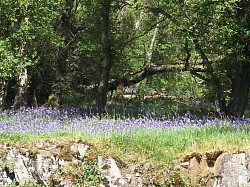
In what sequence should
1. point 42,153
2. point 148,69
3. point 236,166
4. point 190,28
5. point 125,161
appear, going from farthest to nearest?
point 148,69 → point 190,28 → point 42,153 → point 125,161 → point 236,166

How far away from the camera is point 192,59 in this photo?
14.4 meters

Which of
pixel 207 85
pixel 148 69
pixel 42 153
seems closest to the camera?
pixel 42 153

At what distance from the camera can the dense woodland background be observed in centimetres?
1071

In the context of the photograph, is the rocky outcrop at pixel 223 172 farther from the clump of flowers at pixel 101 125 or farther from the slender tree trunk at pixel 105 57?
the slender tree trunk at pixel 105 57

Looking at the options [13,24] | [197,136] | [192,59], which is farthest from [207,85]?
[13,24]

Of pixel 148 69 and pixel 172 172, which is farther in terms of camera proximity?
pixel 148 69

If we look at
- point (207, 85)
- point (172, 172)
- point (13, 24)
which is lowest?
point (172, 172)

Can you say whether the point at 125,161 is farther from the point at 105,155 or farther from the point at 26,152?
the point at 26,152

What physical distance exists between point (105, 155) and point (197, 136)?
1.74 m

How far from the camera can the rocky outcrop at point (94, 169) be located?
21.6 ft

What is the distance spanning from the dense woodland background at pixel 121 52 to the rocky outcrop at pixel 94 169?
11.7 ft

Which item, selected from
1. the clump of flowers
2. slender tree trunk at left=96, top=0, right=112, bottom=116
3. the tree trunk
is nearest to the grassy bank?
the clump of flowers

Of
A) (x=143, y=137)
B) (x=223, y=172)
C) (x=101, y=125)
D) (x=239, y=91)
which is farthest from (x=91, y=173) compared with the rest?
(x=239, y=91)

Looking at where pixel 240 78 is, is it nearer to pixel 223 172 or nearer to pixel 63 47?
pixel 223 172
